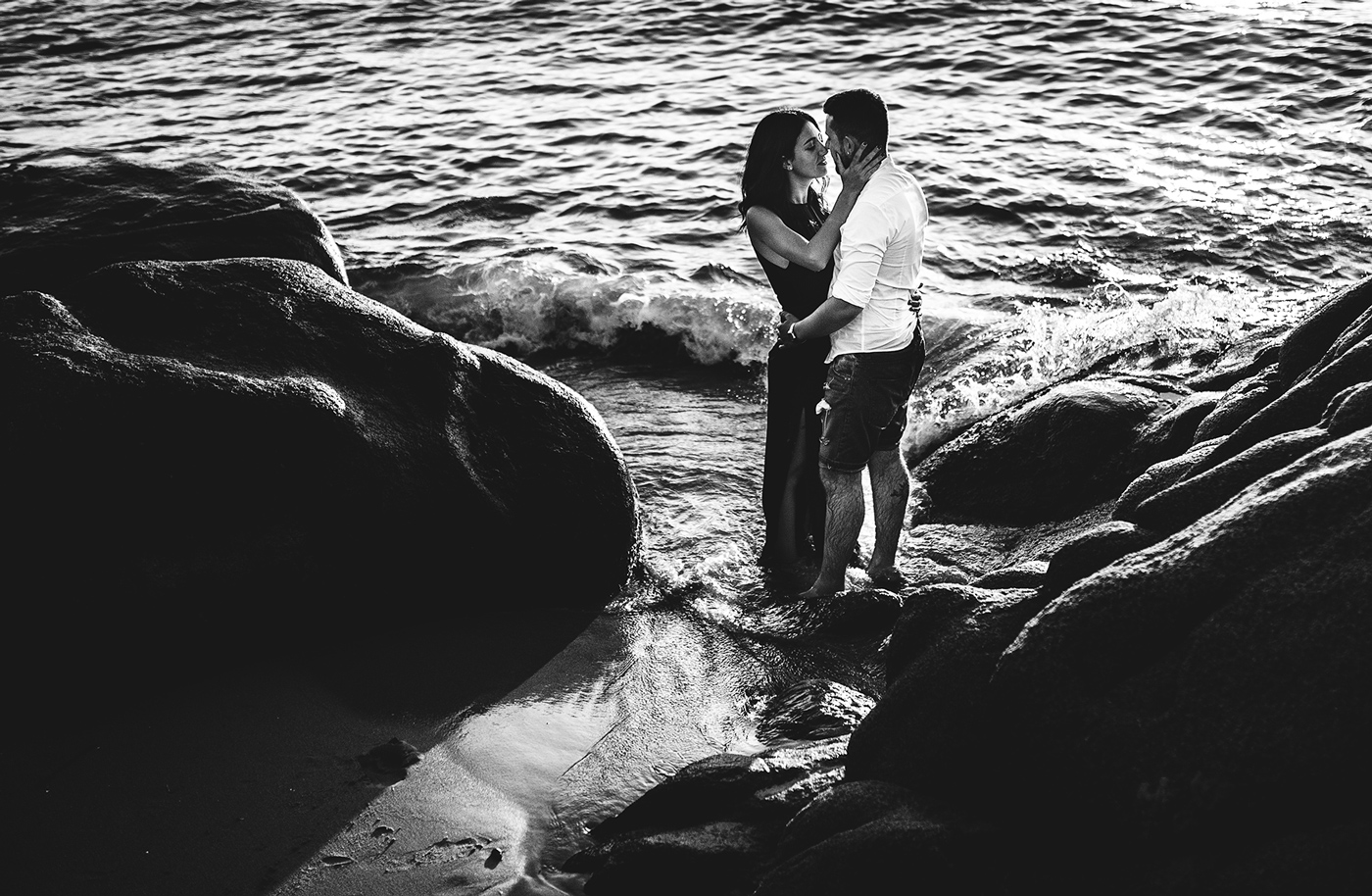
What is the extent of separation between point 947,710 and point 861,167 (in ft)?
8.73

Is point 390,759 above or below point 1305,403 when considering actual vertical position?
below

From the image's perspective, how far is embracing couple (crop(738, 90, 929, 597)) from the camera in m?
5.13

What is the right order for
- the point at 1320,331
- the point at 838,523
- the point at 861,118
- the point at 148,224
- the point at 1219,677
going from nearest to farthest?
the point at 1219,677, the point at 1320,331, the point at 861,118, the point at 838,523, the point at 148,224

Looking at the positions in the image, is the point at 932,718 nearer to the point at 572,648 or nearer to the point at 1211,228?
the point at 572,648

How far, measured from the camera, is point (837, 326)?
5.25m

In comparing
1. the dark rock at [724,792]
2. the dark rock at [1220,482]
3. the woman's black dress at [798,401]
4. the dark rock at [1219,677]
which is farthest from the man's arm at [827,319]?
the dark rock at [1219,677]

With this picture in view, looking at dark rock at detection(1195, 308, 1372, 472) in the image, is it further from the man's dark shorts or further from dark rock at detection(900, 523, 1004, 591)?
dark rock at detection(900, 523, 1004, 591)

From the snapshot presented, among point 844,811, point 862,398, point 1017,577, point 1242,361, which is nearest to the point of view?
point 844,811

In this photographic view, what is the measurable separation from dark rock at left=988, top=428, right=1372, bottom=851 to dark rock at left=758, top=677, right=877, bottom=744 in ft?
4.74

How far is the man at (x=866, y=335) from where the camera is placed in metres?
5.09

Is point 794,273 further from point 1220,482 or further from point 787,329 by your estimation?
point 1220,482

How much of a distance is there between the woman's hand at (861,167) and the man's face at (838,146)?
0.05ft

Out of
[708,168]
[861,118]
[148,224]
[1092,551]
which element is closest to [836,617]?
[1092,551]

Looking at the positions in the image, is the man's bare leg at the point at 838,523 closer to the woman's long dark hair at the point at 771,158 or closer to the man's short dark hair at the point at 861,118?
the woman's long dark hair at the point at 771,158
